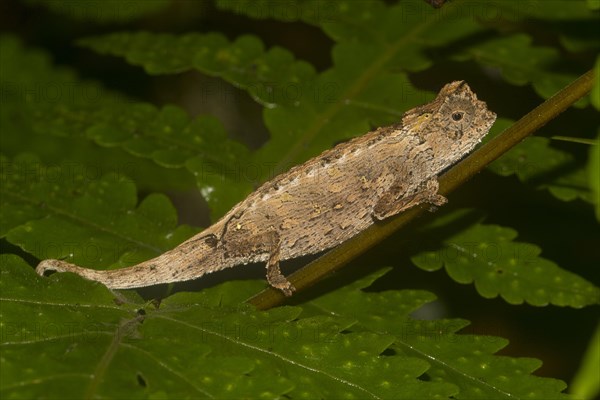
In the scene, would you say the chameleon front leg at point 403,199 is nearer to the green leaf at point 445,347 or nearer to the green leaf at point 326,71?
the green leaf at point 445,347

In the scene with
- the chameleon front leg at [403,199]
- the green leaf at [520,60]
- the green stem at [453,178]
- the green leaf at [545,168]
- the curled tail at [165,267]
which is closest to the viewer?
the green stem at [453,178]

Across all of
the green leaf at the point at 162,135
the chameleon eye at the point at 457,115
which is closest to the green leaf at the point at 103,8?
the green leaf at the point at 162,135

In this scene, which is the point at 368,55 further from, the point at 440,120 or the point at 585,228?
the point at 585,228

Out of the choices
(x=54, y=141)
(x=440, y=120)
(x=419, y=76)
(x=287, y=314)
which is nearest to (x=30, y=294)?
(x=287, y=314)

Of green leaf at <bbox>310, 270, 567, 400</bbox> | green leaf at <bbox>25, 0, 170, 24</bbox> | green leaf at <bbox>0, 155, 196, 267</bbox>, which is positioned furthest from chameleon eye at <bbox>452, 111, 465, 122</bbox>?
green leaf at <bbox>25, 0, 170, 24</bbox>

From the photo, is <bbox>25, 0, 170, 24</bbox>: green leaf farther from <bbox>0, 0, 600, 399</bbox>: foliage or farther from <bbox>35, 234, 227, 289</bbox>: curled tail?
<bbox>35, 234, 227, 289</bbox>: curled tail

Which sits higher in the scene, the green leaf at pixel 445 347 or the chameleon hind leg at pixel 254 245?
the chameleon hind leg at pixel 254 245

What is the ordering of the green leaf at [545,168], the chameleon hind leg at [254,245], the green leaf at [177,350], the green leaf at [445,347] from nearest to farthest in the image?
the green leaf at [177,350]
the green leaf at [445,347]
the chameleon hind leg at [254,245]
the green leaf at [545,168]
